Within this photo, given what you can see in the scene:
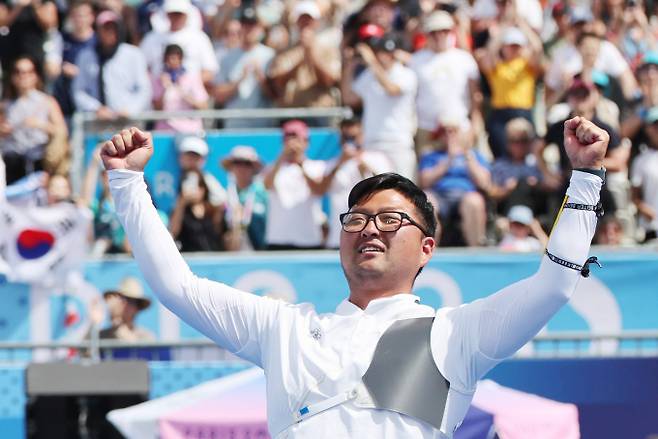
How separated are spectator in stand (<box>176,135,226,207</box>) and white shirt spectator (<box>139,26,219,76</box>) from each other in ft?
3.17

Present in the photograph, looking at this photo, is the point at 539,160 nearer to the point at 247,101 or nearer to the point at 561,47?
the point at 561,47

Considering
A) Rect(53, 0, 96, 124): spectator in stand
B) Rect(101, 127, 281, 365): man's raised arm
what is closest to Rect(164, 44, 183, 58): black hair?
Rect(53, 0, 96, 124): spectator in stand

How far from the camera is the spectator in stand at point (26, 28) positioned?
43.1 ft

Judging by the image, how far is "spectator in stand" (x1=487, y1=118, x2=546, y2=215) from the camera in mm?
11398

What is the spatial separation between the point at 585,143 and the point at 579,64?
8.87 m

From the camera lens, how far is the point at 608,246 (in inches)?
425

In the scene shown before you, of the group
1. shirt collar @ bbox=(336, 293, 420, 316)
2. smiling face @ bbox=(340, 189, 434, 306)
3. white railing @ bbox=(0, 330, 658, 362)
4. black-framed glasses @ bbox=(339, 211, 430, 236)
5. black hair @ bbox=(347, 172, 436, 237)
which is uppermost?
black hair @ bbox=(347, 172, 436, 237)

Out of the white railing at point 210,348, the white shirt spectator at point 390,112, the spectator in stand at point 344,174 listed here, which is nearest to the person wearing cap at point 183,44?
the white shirt spectator at point 390,112

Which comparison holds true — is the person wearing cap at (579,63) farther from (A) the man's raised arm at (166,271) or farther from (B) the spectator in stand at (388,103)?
(A) the man's raised arm at (166,271)

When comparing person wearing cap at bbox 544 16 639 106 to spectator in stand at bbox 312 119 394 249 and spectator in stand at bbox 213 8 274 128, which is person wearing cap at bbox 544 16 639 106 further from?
spectator in stand at bbox 213 8 274 128

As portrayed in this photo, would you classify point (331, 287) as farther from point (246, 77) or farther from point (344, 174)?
point (246, 77)

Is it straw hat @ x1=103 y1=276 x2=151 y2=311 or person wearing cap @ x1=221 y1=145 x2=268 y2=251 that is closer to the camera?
straw hat @ x1=103 y1=276 x2=151 y2=311

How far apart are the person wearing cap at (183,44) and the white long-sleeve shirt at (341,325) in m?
8.68

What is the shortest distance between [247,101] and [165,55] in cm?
94
